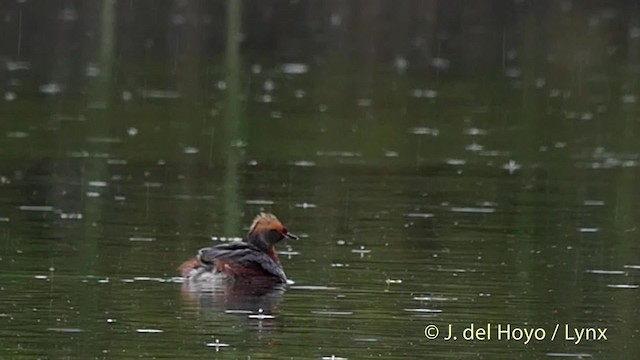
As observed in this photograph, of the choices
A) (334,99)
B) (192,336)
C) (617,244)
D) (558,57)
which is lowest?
(192,336)

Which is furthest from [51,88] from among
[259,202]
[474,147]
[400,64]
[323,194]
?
[259,202]

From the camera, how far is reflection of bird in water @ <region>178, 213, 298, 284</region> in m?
16.9

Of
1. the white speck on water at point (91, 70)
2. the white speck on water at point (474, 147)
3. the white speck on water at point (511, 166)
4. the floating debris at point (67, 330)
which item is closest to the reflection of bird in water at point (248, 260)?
the floating debris at point (67, 330)

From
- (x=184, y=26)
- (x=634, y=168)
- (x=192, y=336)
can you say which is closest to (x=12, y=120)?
(x=634, y=168)

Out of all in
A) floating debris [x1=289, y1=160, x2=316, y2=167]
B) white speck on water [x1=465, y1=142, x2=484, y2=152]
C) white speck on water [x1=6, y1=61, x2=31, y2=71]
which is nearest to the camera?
floating debris [x1=289, y1=160, x2=316, y2=167]

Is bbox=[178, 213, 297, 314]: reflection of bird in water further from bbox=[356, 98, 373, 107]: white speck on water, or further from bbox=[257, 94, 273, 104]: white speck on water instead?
bbox=[356, 98, 373, 107]: white speck on water

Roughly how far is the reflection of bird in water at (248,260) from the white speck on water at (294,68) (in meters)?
24.2

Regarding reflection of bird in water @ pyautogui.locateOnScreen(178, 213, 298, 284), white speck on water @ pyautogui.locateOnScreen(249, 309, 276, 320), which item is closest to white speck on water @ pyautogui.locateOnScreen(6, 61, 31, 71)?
reflection of bird in water @ pyautogui.locateOnScreen(178, 213, 298, 284)

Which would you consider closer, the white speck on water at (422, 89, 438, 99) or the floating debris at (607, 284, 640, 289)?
the floating debris at (607, 284, 640, 289)

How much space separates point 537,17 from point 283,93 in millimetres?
25324

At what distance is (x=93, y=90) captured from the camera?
36406 mm

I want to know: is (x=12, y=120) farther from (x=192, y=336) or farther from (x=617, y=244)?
(x=192, y=336)

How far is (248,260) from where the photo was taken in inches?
679

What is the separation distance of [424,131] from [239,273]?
14015mm
